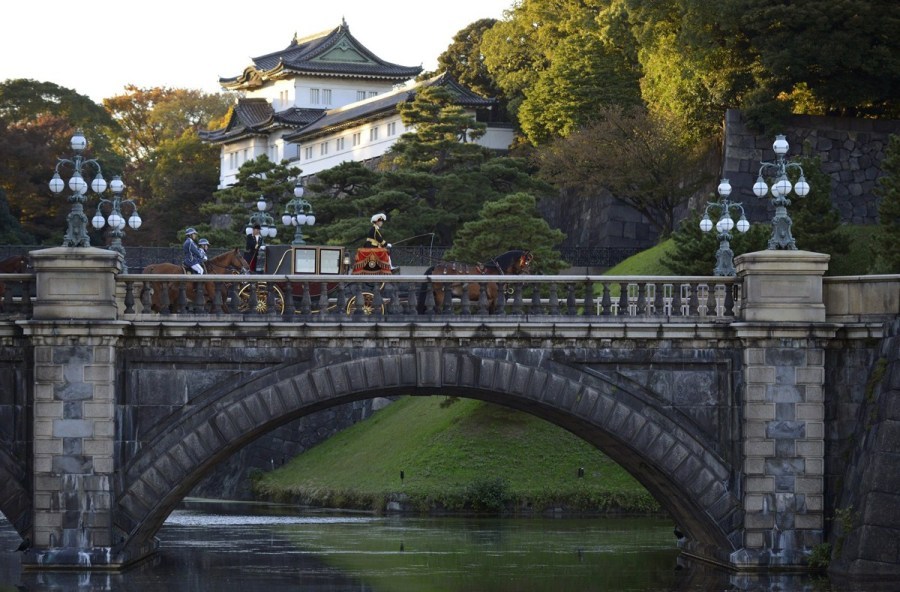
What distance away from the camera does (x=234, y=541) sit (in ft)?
139

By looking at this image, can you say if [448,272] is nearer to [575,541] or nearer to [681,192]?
[575,541]

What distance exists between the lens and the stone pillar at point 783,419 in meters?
32.8

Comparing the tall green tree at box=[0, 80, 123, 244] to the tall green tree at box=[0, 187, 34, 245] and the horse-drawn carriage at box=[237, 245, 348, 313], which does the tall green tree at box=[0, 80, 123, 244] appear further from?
the horse-drawn carriage at box=[237, 245, 348, 313]

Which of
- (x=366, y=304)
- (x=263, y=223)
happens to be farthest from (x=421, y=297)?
(x=263, y=223)

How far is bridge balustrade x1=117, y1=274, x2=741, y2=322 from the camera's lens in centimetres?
3275

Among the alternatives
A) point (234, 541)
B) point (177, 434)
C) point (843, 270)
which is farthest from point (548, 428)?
point (177, 434)

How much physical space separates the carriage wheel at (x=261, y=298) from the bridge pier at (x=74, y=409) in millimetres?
2435

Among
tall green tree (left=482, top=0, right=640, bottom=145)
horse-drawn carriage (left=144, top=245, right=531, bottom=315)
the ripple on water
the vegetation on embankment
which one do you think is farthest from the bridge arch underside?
tall green tree (left=482, top=0, right=640, bottom=145)

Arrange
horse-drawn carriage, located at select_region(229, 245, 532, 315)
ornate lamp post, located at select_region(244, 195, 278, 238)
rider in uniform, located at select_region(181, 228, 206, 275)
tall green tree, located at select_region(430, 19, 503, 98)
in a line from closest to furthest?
horse-drawn carriage, located at select_region(229, 245, 532, 315)
rider in uniform, located at select_region(181, 228, 206, 275)
ornate lamp post, located at select_region(244, 195, 278, 238)
tall green tree, located at select_region(430, 19, 503, 98)

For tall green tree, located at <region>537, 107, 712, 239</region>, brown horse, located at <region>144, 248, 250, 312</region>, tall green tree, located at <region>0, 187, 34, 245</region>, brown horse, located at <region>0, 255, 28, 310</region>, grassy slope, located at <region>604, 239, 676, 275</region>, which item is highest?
tall green tree, located at <region>537, 107, 712, 239</region>

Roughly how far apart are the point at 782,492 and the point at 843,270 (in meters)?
24.5

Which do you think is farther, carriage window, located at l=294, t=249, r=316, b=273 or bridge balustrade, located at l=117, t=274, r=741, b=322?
carriage window, located at l=294, t=249, r=316, b=273

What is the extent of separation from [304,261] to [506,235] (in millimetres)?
23792

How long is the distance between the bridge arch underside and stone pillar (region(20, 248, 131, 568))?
0.59m
